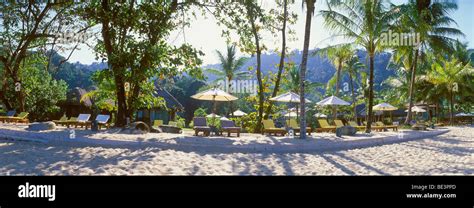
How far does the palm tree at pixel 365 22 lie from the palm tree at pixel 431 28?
384 centimetres

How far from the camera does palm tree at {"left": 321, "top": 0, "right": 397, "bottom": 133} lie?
54.7 feet

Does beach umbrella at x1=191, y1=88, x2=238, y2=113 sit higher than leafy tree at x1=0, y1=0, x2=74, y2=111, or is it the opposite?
leafy tree at x1=0, y1=0, x2=74, y2=111

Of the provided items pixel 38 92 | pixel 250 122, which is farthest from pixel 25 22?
pixel 250 122

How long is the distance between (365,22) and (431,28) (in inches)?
354

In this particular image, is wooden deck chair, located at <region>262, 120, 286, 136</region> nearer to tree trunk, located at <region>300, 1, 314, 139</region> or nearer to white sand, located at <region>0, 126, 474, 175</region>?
tree trunk, located at <region>300, 1, 314, 139</region>

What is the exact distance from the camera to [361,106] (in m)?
49.4

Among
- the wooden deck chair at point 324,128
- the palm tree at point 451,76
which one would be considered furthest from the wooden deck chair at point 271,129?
the palm tree at point 451,76

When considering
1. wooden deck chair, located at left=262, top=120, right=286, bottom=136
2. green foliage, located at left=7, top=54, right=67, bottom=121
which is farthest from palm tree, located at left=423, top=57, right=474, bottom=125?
green foliage, located at left=7, top=54, right=67, bottom=121

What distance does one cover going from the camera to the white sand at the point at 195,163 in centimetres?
604

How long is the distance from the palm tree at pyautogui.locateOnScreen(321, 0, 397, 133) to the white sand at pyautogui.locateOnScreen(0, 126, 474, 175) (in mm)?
9323

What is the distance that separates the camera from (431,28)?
23.0 metres
